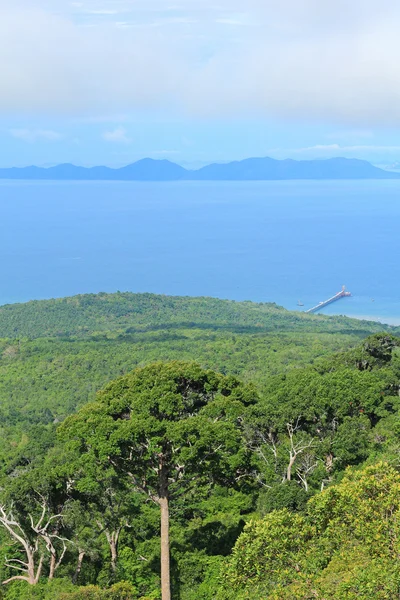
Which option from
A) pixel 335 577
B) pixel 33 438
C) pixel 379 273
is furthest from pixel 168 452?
pixel 379 273

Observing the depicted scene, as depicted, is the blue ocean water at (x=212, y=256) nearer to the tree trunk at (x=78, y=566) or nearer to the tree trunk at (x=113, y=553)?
the tree trunk at (x=113, y=553)

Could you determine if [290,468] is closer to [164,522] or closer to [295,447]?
[295,447]

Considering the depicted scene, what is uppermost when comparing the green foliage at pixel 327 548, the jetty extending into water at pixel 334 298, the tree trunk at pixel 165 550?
the green foliage at pixel 327 548

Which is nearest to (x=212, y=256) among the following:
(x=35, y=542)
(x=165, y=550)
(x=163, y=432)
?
(x=35, y=542)

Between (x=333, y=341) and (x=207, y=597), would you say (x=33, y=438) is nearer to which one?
(x=207, y=597)

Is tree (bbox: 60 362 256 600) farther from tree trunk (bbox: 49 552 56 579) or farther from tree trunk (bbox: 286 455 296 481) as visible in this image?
tree trunk (bbox: 286 455 296 481)

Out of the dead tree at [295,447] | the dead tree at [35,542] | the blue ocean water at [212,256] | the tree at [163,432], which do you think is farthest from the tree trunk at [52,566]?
the blue ocean water at [212,256]
